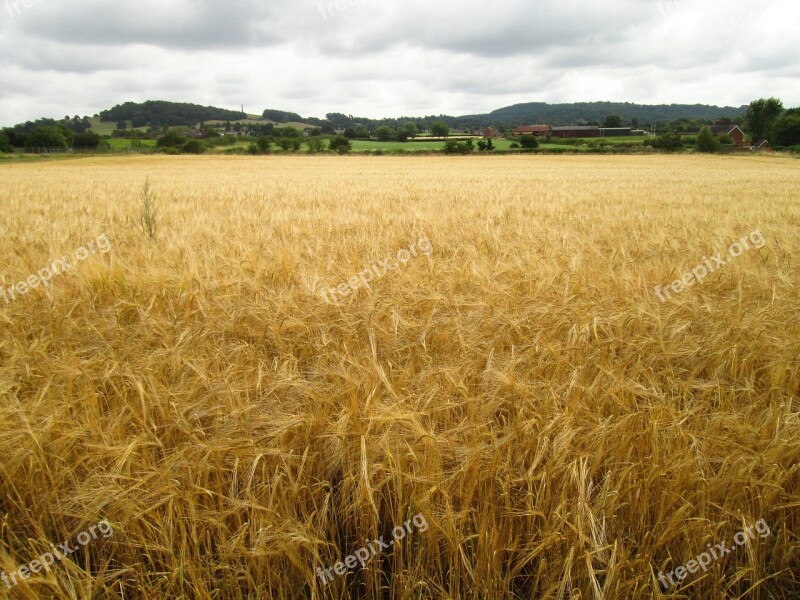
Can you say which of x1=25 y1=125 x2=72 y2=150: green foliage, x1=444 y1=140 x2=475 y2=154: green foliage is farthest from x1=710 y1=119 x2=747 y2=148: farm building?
x1=25 y1=125 x2=72 y2=150: green foliage

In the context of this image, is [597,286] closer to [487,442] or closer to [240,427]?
[487,442]

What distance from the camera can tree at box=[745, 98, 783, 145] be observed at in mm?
73688

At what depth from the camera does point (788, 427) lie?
155 cm

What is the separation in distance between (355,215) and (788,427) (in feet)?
18.5

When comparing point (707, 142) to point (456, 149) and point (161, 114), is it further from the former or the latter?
point (161, 114)

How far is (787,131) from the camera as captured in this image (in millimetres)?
64438

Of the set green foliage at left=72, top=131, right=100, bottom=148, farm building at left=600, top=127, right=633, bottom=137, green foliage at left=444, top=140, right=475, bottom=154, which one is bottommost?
green foliage at left=444, top=140, right=475, bottom=154

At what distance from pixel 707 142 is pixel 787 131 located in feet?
58.8
